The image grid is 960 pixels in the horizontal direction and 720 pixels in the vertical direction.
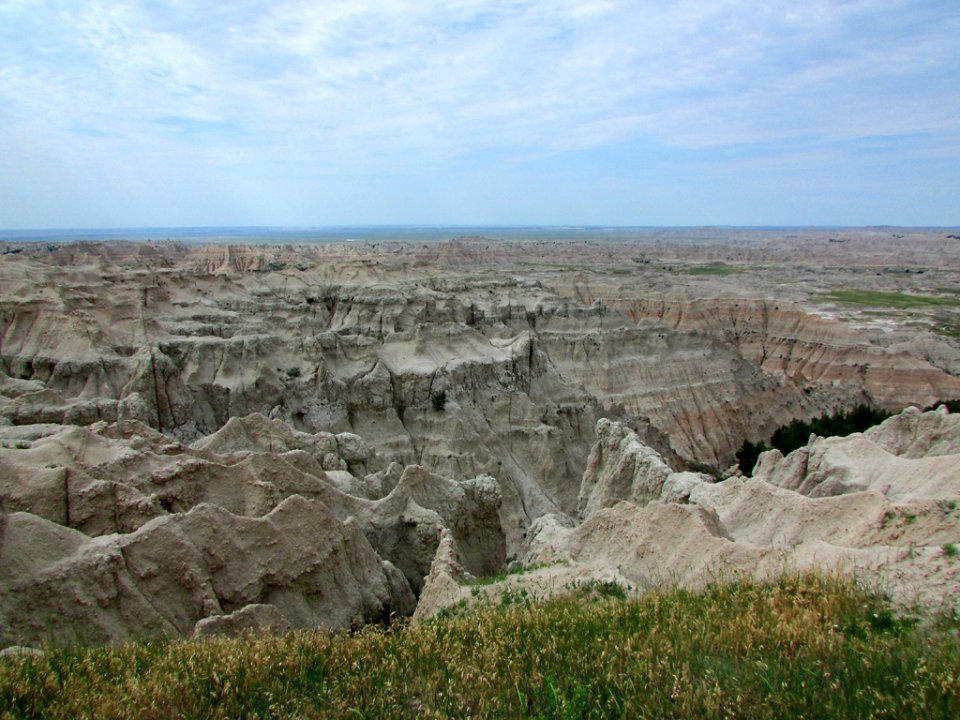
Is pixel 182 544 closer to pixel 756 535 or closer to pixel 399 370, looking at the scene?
pixel 756 535

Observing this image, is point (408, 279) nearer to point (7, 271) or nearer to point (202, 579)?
point (7, 271)

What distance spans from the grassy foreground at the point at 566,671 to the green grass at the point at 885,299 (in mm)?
92858

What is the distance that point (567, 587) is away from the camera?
885cm

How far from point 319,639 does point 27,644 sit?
4.03 metres

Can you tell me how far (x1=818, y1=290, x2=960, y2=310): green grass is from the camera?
8838 cm

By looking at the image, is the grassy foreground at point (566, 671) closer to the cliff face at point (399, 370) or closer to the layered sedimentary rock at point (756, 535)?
the layered sedimentary rock at point (756, 535)

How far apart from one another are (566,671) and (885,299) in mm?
104825

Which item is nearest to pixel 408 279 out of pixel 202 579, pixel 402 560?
pixel 402 560

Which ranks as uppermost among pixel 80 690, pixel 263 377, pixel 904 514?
pixel 80 690

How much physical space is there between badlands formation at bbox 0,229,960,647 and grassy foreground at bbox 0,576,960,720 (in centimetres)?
132

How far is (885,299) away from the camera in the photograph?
94625 mm

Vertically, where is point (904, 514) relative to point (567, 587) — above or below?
above

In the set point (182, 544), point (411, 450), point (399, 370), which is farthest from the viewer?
point (399, 370)

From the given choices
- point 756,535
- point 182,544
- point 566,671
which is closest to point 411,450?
point 756,535
